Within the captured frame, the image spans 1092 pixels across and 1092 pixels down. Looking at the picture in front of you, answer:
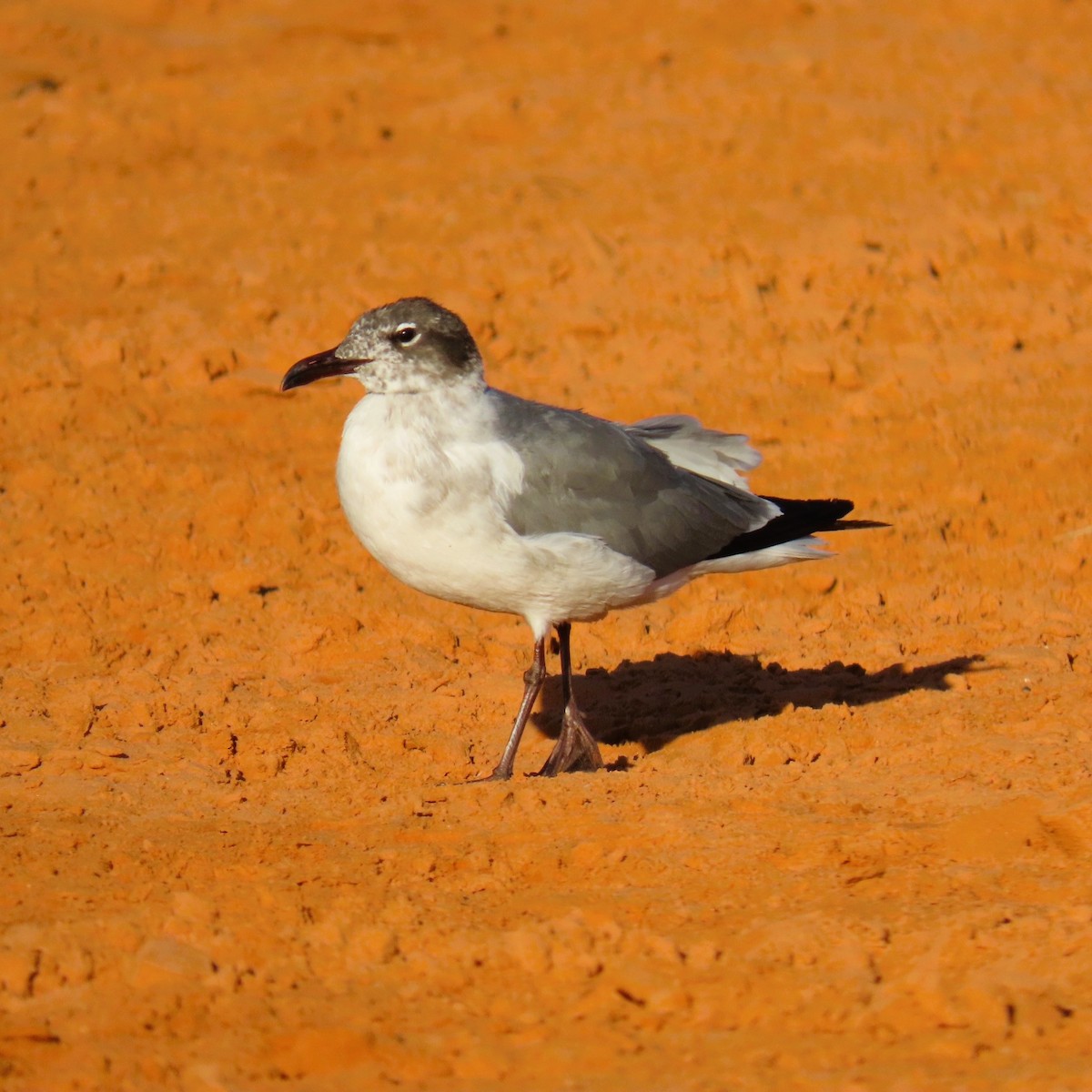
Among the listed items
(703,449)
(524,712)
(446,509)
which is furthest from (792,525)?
(446,509)

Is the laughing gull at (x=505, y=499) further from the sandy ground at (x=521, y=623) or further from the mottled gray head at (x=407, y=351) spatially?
the sandy ground at (x=521, y=623)

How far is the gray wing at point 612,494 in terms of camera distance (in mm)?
6469

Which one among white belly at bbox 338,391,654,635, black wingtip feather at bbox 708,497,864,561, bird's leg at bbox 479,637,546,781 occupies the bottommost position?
bird's leg at bbox 479,637,546,781

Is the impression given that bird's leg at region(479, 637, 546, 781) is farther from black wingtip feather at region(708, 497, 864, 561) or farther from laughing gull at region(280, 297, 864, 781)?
black wingtip feather at region(708, 497, 864, 561)

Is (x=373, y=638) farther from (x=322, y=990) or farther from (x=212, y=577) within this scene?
(x=322, y=990)

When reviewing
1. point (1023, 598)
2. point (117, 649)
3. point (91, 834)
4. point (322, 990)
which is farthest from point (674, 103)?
point (322, 990)

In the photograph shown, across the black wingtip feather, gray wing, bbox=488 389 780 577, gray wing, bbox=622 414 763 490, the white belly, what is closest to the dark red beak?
the white belly

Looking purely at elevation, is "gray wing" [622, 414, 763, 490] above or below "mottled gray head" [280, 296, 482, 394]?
below

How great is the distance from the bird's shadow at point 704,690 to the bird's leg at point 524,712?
61 cm

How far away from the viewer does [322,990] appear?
188 inches

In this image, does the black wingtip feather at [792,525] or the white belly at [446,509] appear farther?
the black wingtip feather at [792,525]

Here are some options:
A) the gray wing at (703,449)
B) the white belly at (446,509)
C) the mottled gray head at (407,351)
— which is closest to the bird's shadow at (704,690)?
the gray wing at (703,449)

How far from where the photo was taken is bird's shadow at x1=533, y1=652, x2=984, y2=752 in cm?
733

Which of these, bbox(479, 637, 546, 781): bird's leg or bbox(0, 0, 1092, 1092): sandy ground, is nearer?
bbox(0, 0, 1092, 1092): sandy ground
